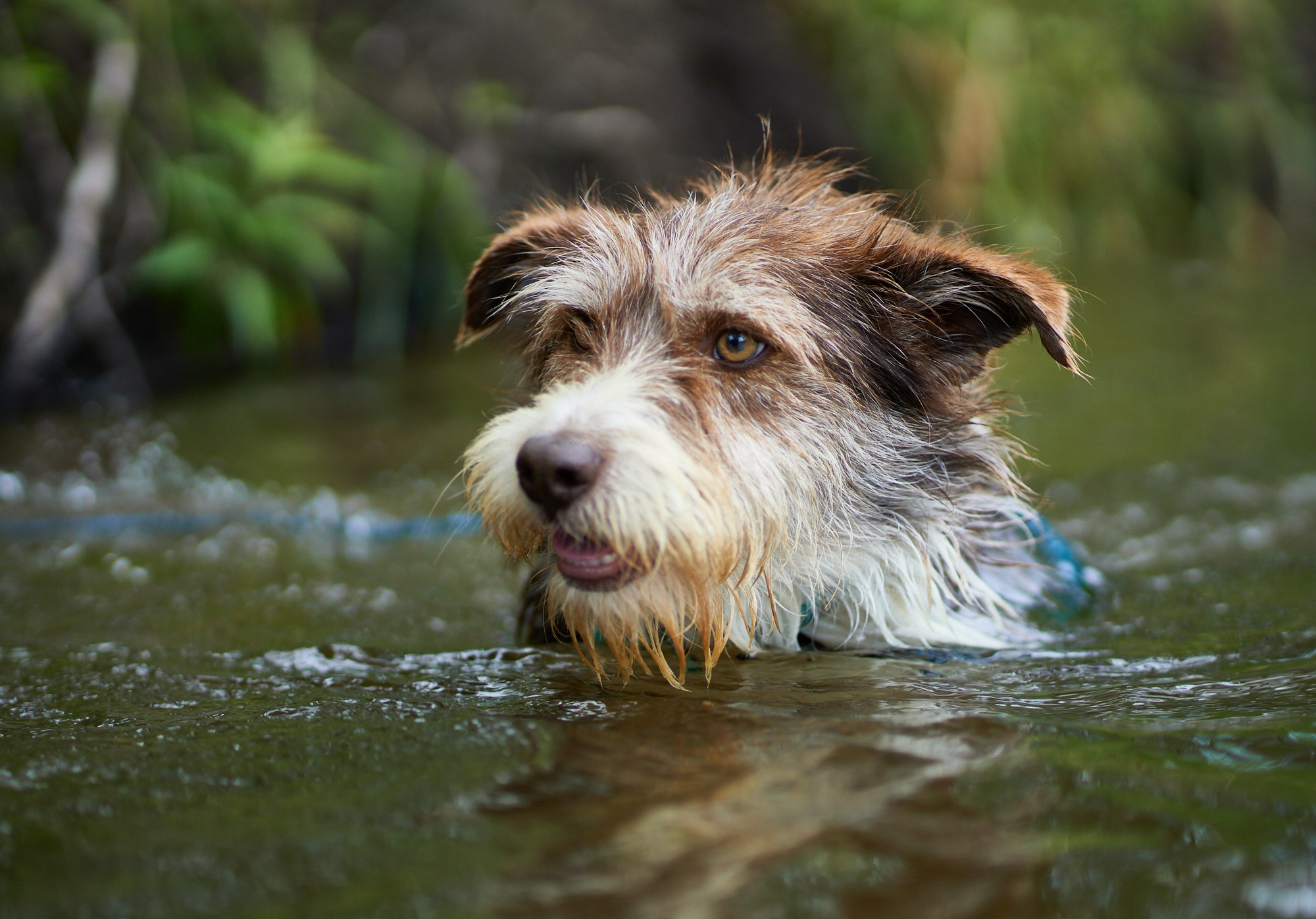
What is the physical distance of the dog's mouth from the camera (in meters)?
2.94

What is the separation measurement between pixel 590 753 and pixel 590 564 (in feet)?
2.00

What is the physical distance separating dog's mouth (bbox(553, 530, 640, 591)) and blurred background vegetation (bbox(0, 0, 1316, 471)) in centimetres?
193

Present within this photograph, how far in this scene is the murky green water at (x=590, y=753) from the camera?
188cm

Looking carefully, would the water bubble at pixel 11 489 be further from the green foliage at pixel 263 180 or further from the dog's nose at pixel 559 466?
the dog's nose at pixel 559 466

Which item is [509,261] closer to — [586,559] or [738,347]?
[738,347]

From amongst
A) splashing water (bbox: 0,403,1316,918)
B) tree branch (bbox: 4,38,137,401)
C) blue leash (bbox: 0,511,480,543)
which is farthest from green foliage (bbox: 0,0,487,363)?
splashing water (bbox: 0,403,1316,918)

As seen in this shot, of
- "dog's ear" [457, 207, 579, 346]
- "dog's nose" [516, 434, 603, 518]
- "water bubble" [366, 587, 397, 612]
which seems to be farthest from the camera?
"water bubble" [366, 587, 397, 612]

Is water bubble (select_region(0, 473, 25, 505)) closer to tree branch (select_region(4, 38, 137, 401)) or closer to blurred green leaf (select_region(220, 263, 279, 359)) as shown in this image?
tree branch (select_region(4, 38, 137, 401))

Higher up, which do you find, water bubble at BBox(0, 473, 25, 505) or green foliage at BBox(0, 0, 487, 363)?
green foliage at BBox(0, 0, 487, 363)

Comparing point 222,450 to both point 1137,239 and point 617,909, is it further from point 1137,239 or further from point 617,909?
point 1137,239

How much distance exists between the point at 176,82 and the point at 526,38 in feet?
11.1

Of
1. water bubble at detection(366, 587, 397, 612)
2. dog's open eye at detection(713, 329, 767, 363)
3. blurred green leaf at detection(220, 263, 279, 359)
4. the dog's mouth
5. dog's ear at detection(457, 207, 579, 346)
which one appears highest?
blurred green leaf at detection(220, 263, 279, 359)

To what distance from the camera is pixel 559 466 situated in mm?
2768

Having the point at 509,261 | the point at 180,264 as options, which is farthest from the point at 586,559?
the point at 180,264
